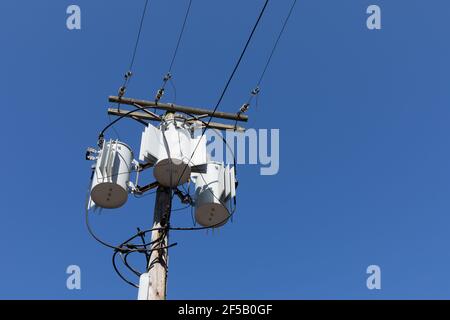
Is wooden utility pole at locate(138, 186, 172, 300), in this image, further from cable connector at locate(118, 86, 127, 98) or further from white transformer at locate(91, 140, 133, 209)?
cable connector at locate(118, 86, 127, 98)

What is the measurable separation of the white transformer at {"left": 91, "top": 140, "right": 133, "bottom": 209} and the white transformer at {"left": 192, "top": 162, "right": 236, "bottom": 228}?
1131mm

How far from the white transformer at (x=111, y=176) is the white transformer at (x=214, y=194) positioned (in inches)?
44.5

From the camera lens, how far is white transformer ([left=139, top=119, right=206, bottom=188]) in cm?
817

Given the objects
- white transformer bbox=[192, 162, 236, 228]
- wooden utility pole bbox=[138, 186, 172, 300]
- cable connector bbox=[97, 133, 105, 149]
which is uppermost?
cable connector bbox=[97, 133, 105, 149]

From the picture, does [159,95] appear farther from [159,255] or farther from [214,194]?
[159,255]

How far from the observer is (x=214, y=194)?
27.9 feet

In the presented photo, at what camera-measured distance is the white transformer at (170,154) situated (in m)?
8.17

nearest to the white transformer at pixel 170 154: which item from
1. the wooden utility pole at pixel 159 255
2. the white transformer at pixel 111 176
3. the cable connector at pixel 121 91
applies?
the wooden utility pole at pixel 159 255

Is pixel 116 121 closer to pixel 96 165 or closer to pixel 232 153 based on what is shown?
pixel 96 165

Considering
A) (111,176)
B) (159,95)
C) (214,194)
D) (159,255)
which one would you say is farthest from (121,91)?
(159,255)

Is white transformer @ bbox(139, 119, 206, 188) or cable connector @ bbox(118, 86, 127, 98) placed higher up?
cable connector @ bbox(118, 86, 127, 98)

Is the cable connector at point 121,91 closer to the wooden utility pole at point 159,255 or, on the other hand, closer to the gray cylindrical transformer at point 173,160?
the gray cylindrical transformer at point 173,160

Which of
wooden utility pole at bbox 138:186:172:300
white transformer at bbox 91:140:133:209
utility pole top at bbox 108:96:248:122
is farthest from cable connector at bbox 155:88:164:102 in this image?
wooden utility pole at bbox 138:186:172:300
